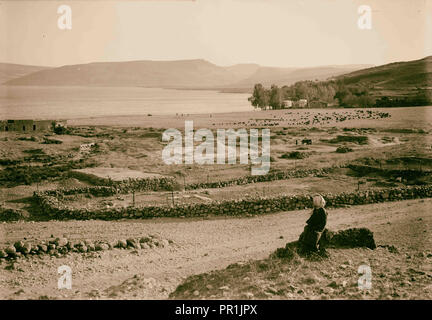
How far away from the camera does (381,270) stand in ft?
30.7

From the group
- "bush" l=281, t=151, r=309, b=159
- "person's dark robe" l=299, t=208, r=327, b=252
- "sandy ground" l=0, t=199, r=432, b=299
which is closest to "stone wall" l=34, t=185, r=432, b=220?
"sandy ground" l=0, t=199, r=432, b=299

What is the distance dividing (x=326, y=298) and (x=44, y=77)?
158 metres

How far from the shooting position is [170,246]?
12961mm

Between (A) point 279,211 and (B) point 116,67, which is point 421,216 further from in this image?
(B) point 116,67

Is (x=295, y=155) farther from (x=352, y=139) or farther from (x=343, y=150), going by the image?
(x=352, y=139)

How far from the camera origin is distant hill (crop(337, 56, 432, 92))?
69562 mm

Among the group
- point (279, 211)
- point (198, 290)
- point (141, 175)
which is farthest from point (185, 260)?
point (141, 175)

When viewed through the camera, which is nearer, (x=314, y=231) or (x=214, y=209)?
(x=314, y=231)

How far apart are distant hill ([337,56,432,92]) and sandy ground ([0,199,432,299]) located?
56.1 m

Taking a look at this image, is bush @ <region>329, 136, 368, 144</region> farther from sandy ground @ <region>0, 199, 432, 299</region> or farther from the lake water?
the lake water

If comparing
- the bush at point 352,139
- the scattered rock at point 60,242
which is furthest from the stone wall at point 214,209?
the bush at point 352,139

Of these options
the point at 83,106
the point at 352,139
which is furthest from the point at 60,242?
the point at 83,106

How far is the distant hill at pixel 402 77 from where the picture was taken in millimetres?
69562

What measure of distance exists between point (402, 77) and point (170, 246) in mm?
78452
